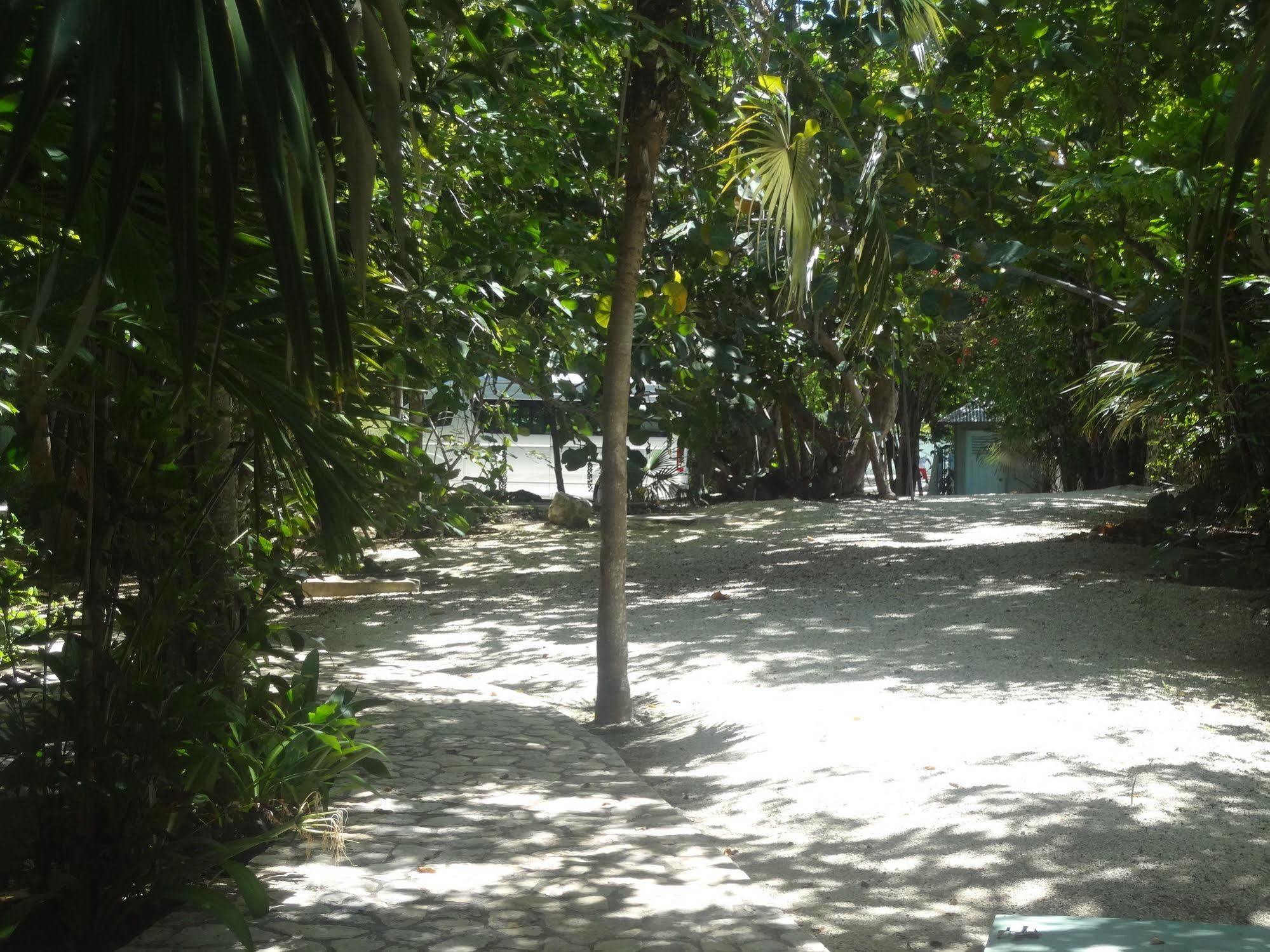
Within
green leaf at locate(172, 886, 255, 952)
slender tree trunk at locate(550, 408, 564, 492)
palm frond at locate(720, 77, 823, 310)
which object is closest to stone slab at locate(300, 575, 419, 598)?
slender tree trunk at locate(550, 408, 564, 492)

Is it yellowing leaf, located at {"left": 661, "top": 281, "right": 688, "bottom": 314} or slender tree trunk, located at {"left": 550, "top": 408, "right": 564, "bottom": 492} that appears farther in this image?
slender tree trunk, located at {"left": 550, "top": 408, "right": 564, "bottom": 492}

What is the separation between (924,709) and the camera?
630 centimetres

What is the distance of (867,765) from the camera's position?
212 inches

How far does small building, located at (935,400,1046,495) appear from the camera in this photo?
2812 cm

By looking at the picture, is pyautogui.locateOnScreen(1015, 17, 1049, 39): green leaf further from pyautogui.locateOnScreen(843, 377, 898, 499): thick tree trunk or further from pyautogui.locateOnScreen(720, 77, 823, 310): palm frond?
pyautogui.locateOnScreen(843, 377, 898, 499): thick tree trunk

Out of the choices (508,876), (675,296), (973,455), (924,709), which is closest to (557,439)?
(675,296)

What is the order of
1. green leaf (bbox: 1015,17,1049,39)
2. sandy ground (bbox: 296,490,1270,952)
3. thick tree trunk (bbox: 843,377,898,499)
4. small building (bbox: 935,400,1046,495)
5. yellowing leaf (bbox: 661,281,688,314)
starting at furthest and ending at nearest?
small building (bbox: 935,400,1046,495), thick tree trunk (bbox: 843,377,898,499), yellowing leaf (bbox: 661,281,688,314), green leaf (bbox: 1015,17,1049,39), sandy ground (bbox: 296,490,1270,952)

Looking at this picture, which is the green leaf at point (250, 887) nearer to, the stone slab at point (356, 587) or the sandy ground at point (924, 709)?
the sandy ground at point (924, 709)

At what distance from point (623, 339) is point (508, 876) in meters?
3.23

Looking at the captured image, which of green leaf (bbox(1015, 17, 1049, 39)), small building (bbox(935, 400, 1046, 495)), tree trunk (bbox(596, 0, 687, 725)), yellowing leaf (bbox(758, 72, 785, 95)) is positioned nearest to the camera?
yellowing leaf (bbox(758, 72, 785, 95))

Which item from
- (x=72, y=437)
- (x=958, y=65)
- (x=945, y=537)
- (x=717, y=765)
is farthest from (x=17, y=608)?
(x=945, y=537)

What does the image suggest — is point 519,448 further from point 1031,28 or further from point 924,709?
point 1031,28

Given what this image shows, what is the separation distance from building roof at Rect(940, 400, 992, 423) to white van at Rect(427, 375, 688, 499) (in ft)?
28.7

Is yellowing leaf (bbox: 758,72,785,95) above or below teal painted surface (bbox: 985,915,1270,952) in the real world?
above
